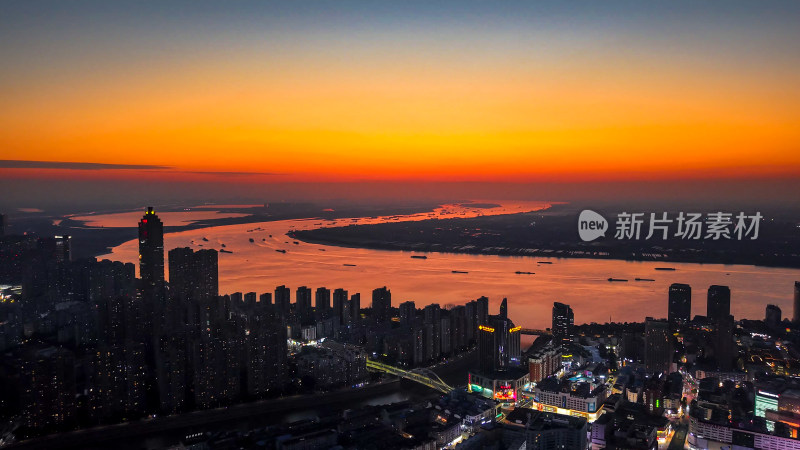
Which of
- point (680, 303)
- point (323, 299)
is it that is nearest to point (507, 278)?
point (680, 303)

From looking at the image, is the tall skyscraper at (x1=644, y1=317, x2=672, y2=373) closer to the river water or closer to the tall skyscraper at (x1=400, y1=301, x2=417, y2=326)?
the river water

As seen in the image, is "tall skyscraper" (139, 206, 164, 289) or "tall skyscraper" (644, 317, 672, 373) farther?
"tall skyscraper" (139, 206, 164, 289)

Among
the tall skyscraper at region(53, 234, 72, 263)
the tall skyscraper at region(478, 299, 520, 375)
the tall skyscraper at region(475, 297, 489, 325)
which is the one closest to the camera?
the tall skyscraper at region(478, 299, 520, 375)

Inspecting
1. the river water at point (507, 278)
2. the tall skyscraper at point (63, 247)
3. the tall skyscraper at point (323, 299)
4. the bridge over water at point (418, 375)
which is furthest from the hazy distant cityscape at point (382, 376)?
the tall skyscraper at point (63, 247)

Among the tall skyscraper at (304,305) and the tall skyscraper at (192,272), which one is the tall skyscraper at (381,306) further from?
the tall skyscraper at (192,272)

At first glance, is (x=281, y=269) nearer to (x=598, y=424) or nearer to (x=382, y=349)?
(x=382, y=349)

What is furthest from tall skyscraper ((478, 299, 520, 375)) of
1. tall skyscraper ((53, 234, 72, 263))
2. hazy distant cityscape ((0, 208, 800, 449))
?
tall skyscraper ((53, 234, 72, 263))
